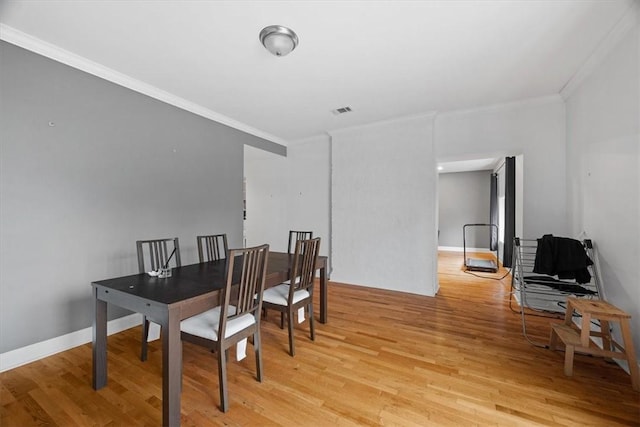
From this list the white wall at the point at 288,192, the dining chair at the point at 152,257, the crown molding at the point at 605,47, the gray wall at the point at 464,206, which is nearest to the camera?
the crown molding at the point at 605,47

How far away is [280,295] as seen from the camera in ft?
8.04

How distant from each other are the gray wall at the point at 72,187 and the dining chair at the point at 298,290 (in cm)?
169

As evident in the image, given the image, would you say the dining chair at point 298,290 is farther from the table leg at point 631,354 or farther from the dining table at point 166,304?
the table leg at point 631,354

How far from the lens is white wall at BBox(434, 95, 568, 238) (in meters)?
3.27

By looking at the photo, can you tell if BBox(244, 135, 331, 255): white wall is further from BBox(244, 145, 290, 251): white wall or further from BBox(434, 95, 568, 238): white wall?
BBox(434, 95, 568, 238): white wall

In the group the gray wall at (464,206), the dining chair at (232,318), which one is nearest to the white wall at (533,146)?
the dining chair at (232,318)

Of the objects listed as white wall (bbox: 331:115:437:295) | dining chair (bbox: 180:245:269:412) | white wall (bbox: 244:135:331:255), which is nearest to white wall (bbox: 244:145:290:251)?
white wall (bbox: 244:135:331:255)

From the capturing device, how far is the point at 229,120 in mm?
4043

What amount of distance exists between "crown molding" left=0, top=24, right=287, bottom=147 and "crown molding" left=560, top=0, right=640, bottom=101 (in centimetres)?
426

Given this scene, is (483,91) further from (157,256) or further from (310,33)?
(157,256)

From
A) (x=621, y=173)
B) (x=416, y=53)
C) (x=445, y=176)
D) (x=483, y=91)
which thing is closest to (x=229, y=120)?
(x=416, y=53)

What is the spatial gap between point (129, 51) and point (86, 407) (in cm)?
283

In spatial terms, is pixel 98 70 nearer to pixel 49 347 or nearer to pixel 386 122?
pixel 49 347

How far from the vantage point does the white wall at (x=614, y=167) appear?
6.37ft
